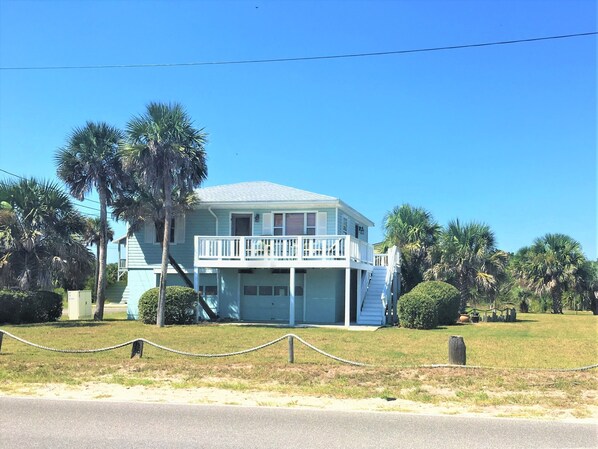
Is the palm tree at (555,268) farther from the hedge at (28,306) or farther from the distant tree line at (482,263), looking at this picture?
the hedge at (28,306)

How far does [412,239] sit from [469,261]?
348 cm

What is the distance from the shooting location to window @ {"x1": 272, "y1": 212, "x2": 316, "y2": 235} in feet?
80.2

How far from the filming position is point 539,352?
14.0m

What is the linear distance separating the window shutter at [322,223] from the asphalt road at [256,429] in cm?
1650

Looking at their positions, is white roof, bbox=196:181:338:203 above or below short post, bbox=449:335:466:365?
above

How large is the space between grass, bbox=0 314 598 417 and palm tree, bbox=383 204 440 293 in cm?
1342

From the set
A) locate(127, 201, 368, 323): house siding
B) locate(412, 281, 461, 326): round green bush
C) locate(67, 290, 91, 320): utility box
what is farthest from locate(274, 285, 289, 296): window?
locate(67, 290, 91, 320): utility box

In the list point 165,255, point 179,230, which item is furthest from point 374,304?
point 179,230

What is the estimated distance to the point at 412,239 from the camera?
30875 millimetres

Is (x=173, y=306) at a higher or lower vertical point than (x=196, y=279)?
lower

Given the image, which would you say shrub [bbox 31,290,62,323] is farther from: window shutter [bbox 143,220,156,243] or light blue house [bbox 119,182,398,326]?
window shutter [bbox 143,220,156,243]

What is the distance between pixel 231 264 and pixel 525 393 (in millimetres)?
15255

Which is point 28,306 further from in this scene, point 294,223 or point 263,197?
point 294,223

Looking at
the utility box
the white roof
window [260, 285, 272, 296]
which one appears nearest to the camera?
the white roof
